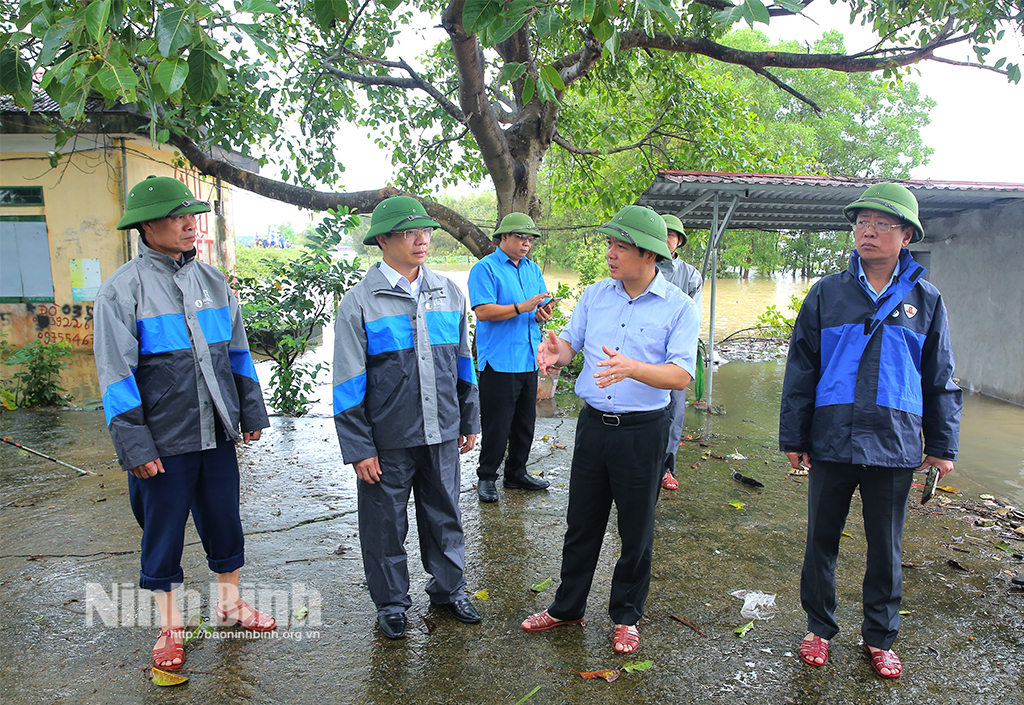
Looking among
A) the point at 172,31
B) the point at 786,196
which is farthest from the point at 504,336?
the point at 786,196

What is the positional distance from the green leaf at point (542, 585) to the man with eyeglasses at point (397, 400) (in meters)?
0.45

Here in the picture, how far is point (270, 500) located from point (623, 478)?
2.94 metres

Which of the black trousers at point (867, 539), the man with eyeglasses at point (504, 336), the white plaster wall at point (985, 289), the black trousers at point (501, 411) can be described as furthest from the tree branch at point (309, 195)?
the white plaster wall at point (985, 289)

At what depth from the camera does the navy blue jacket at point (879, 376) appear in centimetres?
266

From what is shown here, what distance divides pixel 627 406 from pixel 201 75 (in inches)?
85.5

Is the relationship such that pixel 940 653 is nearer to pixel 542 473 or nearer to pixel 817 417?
pixel 817 417

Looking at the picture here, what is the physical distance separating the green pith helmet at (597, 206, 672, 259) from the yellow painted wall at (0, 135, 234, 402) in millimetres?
10336

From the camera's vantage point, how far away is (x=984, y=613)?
327 centimetres

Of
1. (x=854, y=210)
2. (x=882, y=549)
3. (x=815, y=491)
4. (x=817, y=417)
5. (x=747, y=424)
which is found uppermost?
(x=854, y=210)

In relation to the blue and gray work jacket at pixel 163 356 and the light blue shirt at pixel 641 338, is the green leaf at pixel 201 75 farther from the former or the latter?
the light blue shirt at pixel 641 338

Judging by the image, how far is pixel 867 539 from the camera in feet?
9.17

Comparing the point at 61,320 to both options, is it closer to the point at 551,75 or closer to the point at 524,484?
the point at 524,484

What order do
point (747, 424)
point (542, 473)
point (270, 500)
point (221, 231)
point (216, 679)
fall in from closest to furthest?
1. point (216, 679)
2. point (270, 500)
3. point (542, 473)
4. point (747, 424)
5. point (221, 231)

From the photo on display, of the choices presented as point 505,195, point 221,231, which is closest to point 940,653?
point 505,195
